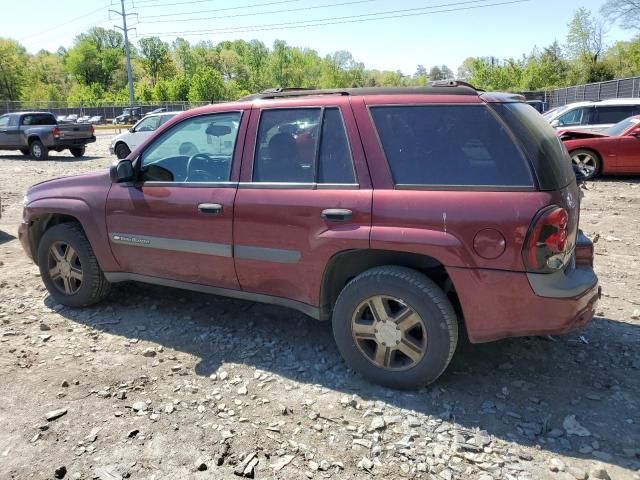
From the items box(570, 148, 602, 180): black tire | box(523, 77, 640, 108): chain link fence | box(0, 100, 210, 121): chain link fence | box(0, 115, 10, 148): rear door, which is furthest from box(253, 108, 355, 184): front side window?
box(0, 100, 210, 121): chain link fence

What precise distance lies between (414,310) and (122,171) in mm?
2563

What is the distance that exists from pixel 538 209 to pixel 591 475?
54.5 inches

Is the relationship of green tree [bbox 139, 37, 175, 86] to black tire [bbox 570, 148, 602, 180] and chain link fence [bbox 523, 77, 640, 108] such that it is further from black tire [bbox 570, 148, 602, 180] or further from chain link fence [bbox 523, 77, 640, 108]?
black tire [bbox 570, 148, 602, 180]

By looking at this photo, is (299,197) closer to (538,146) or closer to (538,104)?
(538,146)

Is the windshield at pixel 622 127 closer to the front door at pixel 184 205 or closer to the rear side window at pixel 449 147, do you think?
the rear side window at pixel 449 147

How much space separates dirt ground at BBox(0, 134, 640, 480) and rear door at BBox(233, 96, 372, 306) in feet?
2.19

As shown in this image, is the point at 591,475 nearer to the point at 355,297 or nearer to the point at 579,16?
the point at 355,297

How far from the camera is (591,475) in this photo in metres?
2.58

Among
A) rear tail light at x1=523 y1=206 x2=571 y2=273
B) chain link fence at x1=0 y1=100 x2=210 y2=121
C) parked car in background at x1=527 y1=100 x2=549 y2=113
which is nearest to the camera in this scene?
rear tail light at x1=523 y1=206 x2=571 y2=273

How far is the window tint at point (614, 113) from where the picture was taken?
12.7 m

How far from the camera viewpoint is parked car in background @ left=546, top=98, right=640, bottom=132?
12734 millimetres

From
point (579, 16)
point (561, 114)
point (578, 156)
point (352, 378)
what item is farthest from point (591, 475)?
point (579, 16)

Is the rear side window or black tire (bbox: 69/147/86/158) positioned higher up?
the rear side window

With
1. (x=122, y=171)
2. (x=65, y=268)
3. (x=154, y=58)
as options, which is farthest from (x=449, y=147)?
(x=154, y=58)
